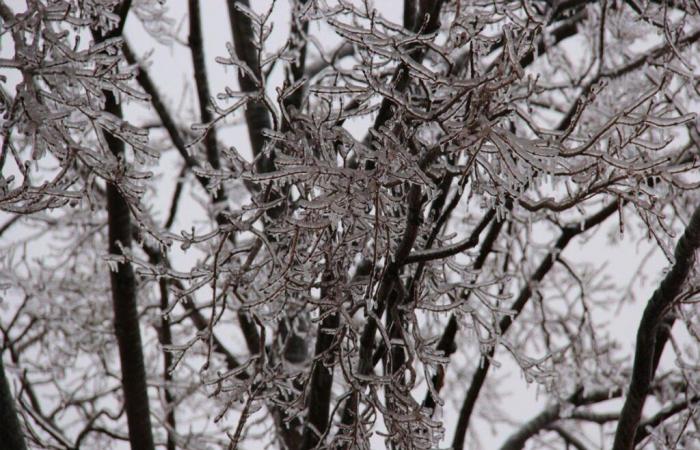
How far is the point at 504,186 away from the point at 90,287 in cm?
446

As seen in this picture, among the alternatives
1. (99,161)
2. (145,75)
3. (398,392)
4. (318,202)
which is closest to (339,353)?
(398,392)

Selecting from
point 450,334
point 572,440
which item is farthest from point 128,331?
point 572,440

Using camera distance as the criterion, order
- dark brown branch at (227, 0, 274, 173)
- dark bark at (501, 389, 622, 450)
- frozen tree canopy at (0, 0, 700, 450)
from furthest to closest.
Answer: dark brown branch at (227, 0, 274, 173) < dark bark at (501, 389, 622, 450) < frozen tree canopy at (0, 0, 700, 450)

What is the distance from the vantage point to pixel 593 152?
2098 mm

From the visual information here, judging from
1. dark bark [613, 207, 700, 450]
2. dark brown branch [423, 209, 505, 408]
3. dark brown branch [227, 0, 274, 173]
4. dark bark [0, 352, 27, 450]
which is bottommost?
dark bark [0, 352, 27, 450]

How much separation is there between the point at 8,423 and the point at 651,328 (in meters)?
1.95

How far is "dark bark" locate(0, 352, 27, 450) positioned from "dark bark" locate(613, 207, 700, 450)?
→ 6.28 feet

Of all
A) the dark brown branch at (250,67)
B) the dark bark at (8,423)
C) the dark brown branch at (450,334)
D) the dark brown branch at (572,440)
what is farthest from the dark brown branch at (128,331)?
the dark brown branch at (572,440)

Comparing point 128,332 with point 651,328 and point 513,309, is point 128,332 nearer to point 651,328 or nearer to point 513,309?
point 513,309

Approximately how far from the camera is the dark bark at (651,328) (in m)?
2.54

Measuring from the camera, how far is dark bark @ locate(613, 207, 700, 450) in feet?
8.32

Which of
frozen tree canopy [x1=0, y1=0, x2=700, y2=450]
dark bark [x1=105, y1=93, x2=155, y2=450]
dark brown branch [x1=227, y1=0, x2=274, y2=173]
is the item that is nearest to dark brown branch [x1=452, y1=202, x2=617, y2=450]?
frozen tree canopy [x1=0, y1=0, x2=700, y2=450]

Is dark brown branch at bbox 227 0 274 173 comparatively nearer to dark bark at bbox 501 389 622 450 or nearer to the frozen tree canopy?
the frozen tree canopy

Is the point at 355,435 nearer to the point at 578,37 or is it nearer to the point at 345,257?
the point at 345,257
